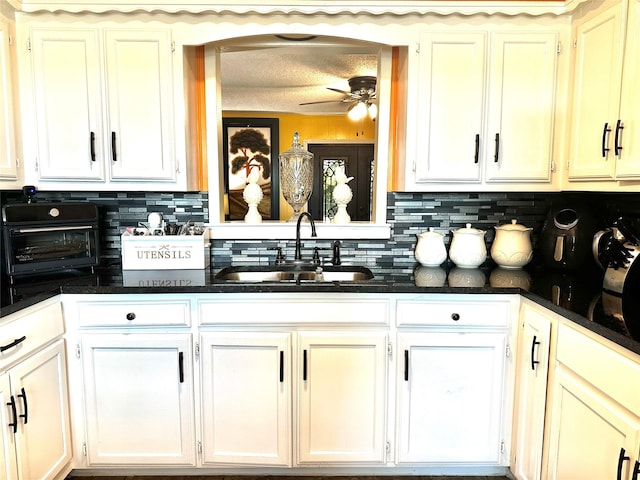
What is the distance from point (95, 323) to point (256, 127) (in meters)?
1.61

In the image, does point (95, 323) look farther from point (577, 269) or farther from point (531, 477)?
point (577, 269)

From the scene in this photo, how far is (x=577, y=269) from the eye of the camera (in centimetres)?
207

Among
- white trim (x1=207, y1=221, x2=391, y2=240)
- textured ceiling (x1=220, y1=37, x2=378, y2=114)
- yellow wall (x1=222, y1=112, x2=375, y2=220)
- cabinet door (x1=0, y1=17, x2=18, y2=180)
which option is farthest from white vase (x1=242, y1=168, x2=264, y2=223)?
cabinet door (x1=0, y1=17, x2=18, y2=180)

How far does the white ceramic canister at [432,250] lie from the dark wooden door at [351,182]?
48 centimetres

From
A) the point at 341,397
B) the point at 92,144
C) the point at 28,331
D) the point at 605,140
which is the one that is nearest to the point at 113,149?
the point at 92,144

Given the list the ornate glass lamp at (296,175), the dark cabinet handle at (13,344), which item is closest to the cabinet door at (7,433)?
the dark cabinet handle at (13,344)

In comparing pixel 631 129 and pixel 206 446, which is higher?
pixel 631 129

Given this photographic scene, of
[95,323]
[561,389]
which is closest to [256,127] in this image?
[95,323]

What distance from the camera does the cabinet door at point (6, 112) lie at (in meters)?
1.86

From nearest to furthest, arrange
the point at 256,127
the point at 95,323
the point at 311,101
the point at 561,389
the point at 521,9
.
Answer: the point at 561,389 < the point at 95,323 < the point at 521,9 < the point at 256,127 < the point at 311,101

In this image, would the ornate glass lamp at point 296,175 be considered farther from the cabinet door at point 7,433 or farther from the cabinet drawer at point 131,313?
the cabinet door at point 7,433

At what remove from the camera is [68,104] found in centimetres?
199

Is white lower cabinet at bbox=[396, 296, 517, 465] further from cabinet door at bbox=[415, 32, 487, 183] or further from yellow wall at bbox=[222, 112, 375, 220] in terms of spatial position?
yellow wall at bbox=[222, 112, 375, 220]

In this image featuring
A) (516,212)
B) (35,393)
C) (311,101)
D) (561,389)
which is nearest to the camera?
(561,389)
